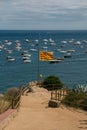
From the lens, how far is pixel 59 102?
91.7ft

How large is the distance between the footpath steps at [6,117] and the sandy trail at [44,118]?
222mm

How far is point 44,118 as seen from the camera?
23.8m

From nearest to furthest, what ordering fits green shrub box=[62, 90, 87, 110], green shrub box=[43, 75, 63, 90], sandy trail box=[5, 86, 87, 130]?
sandy trail box=[5, 86, 87, 130]
green shrub box=[62, 90, 87, 110]
green shrub box=[43, 75, 63, 90]

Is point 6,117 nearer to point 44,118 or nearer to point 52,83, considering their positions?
point 44,118

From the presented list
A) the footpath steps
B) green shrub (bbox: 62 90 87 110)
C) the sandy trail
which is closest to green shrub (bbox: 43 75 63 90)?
the sandy trail

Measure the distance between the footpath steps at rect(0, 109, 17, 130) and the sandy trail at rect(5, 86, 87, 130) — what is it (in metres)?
0.22

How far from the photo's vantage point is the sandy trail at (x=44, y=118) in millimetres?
21312

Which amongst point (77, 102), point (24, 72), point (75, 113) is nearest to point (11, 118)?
point (75, 113)

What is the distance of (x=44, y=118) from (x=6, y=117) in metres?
3.42

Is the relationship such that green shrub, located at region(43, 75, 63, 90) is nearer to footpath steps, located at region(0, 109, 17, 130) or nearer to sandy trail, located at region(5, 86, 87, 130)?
sandy trail, located at region(5, 86, 87, 130)

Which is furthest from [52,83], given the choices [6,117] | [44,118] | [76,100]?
[6,117]

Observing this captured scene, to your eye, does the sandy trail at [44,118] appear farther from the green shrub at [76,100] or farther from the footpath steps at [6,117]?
the green shrub at [76,100]

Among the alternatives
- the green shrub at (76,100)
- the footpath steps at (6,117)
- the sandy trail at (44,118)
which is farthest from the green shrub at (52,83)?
the footpath steps at (6,117)

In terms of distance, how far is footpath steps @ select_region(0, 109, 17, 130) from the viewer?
19908mm
